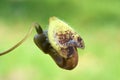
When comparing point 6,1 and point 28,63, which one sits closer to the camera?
point 28,63

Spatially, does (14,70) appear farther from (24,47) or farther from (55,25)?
(55,25)

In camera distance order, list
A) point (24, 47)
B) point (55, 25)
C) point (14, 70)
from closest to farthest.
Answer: point (55, 25) → point (14, 70) → point (24, 47)

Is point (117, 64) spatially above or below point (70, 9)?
below

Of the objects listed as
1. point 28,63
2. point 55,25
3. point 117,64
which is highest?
point 55,25

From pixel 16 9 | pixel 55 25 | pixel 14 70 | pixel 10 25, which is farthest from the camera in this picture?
pixel 16 9

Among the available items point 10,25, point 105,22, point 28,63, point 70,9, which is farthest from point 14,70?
point 70,9

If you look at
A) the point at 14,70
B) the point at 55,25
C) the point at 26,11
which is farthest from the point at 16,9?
the point at 55,25
